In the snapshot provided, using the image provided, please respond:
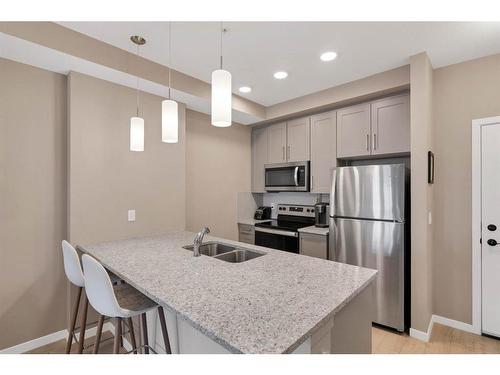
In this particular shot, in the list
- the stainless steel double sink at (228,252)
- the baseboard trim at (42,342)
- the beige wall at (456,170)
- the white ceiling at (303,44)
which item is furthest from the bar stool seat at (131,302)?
the beige wall at (456,170)

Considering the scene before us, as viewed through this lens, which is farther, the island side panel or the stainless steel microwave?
the stainless steel microwave

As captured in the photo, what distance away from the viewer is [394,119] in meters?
2.71

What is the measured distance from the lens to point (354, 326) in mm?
1430

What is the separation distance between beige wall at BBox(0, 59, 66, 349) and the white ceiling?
26.8 inches

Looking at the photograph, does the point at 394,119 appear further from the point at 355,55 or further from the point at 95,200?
the point at 95,200

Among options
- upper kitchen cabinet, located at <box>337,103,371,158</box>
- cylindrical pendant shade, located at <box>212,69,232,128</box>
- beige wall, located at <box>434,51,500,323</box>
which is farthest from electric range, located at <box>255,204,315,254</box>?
cylindrical pendant shade, located at <box>212,69,232,128</box>

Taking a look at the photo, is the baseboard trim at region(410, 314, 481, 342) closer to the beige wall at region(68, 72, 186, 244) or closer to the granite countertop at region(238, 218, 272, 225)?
the granite countertop at region(238, 218, 272, 225)

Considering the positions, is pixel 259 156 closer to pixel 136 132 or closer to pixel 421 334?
pixel 136 132

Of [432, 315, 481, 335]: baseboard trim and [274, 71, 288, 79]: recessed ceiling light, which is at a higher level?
[274, 71, 288, 79]: recessed ceiling light

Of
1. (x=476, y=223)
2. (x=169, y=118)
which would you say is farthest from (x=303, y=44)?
(x=476, y=223)

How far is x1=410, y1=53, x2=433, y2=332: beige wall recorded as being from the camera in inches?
88.7

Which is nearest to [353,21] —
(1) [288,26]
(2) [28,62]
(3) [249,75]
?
(1) [288,26]

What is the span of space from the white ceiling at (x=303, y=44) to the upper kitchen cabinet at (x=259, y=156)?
134 cm

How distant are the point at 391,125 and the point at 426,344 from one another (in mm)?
2093
